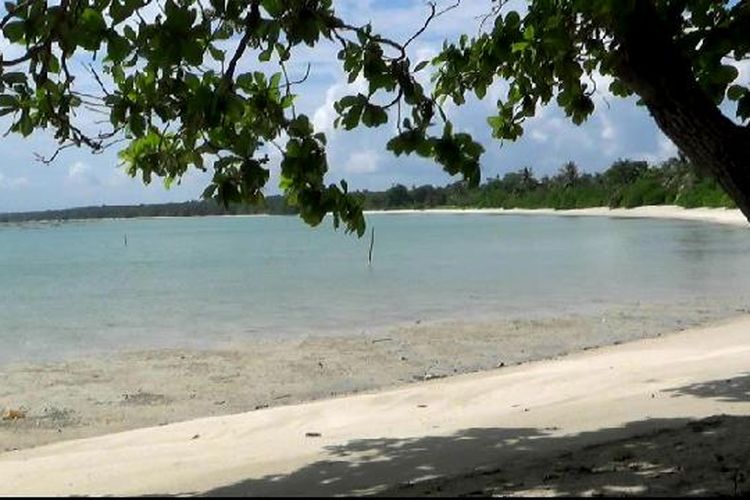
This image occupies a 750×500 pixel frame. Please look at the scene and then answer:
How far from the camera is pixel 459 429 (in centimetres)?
747

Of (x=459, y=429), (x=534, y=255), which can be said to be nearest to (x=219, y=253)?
(x=534, y=255)

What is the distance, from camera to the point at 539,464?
5508mm

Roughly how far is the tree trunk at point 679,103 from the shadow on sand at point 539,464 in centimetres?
137

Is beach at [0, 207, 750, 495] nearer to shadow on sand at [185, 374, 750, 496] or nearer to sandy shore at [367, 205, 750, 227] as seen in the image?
shadow on sand at [185, 374, 750, 496]

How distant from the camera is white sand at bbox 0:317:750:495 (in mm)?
6047

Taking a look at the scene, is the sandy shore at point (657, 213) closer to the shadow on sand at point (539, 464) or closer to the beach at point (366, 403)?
the beach at point (366, 403)

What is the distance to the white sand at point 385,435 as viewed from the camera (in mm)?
6047

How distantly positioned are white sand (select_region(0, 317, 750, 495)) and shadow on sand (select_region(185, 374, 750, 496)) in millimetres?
27

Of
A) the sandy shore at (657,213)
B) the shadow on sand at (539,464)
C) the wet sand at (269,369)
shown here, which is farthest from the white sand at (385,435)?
the sandy shore at (657,213)

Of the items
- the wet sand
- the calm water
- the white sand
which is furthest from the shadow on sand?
the calm water

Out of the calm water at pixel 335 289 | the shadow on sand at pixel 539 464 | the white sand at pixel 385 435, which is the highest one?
the shadow on sand at pixel 539 464

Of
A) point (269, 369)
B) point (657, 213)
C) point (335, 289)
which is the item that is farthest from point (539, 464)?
point (657, 213)

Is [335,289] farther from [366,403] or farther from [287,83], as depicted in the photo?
[287,83]

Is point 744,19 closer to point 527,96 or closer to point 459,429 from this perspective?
point 527,96
